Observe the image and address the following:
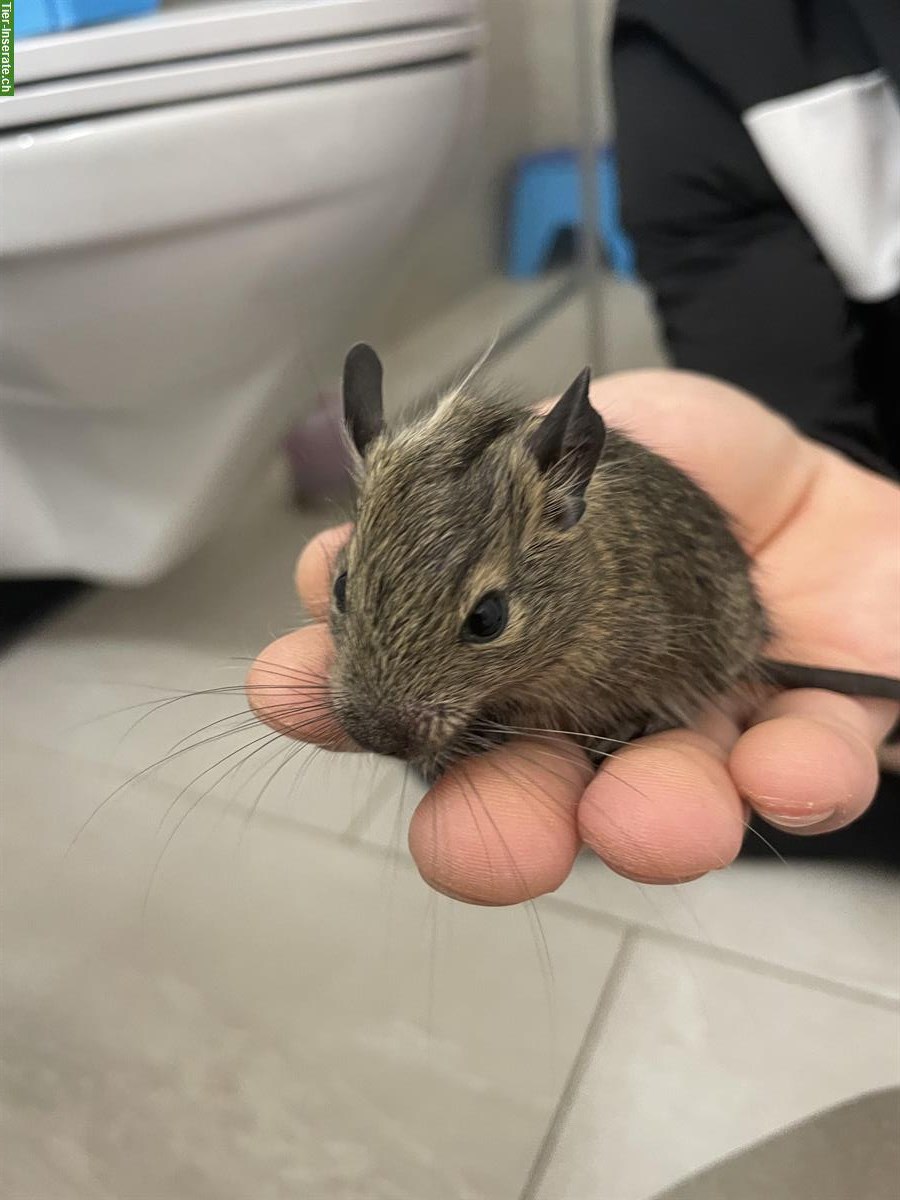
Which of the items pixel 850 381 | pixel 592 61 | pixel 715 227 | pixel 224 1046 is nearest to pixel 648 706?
pixel 224 1046

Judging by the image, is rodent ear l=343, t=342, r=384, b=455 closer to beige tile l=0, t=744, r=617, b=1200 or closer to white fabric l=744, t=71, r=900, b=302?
beige tile l=0, t=744, r=617, b=1200

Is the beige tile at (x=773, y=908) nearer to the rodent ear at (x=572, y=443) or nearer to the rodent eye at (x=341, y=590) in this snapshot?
the rodent eye at (x=341, y=590)

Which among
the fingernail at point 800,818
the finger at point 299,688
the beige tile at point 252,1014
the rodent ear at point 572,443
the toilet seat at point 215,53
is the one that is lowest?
the beige tile at point 252,1014

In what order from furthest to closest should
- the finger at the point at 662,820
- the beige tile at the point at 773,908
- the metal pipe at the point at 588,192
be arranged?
the metal pipe at the point at 588,192
the beige tile at the point at 773,908
the finger at the point at 662,820

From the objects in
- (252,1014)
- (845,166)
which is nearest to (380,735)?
(252,1014)

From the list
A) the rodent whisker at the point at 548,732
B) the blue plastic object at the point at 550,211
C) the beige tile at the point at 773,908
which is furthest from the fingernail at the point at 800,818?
the blue plastic object at the point at 550,211

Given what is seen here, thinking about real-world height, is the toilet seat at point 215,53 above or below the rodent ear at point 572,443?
above

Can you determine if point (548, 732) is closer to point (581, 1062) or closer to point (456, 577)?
point (456, 577)
